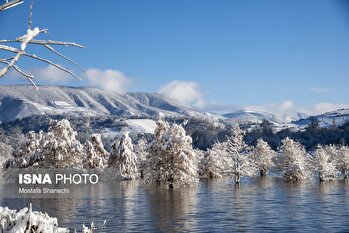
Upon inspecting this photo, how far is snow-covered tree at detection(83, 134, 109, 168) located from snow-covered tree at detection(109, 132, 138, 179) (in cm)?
374

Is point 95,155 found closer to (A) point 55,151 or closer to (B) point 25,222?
(A) point 55,151

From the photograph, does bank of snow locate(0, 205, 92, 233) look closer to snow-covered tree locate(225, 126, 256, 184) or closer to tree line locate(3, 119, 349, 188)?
tree line locate(3, 119, 349, 188)

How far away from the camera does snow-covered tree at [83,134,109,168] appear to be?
9281 centimetres

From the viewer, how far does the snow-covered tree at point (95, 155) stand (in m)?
92.8

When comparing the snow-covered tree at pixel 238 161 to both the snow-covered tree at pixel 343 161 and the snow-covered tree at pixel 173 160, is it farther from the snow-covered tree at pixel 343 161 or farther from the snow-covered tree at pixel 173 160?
the snow-covered tree at pixel 343 161

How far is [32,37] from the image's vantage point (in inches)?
134

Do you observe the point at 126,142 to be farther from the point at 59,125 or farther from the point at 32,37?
the point at 32,37

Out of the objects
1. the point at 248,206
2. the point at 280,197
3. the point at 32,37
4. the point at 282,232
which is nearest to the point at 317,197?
the point at 280,197

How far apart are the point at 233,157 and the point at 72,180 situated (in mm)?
30587

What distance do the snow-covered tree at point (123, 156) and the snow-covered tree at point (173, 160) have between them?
98.9ft

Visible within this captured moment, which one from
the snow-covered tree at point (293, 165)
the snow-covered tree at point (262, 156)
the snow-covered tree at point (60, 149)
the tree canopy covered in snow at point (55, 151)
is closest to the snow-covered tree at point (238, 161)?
the snow-covered tree at point (293, 165)

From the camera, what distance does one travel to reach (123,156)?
90688 mm

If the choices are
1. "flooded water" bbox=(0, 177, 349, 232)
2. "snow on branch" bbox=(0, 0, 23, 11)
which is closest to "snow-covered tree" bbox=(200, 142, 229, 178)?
"flooded water" bbox=(0, 177, 349, 232)

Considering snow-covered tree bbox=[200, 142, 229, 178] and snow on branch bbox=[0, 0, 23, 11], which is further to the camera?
snow-covered tree bbox=[200, 142, 229, 178]
